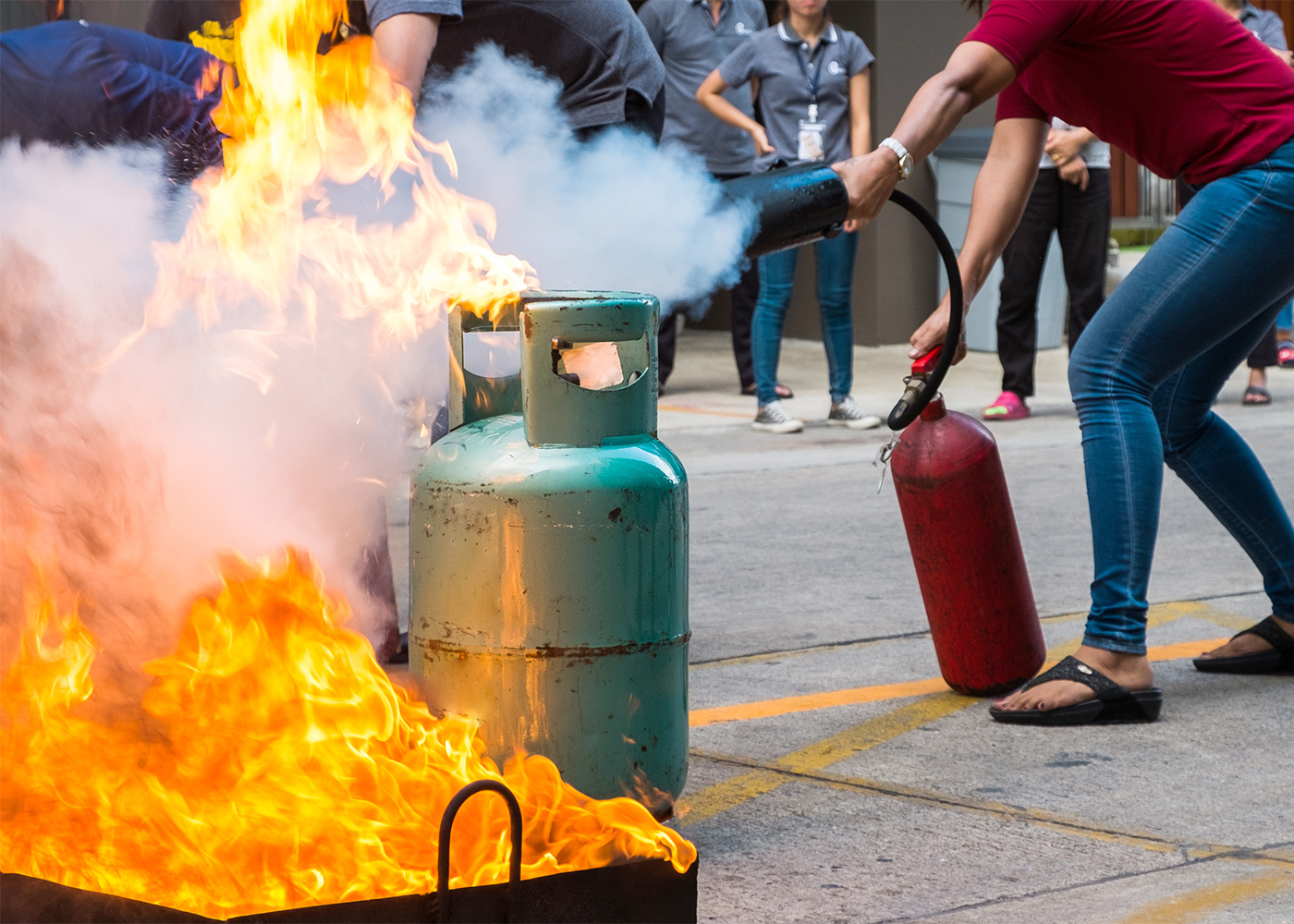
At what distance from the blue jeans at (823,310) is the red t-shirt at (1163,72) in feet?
14.2

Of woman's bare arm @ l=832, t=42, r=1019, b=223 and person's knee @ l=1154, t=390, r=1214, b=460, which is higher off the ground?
woman's bare arm @ l=832, t=42, r=1019, b=223

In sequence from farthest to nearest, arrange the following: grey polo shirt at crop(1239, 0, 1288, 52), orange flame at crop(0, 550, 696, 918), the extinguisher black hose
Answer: grey polo shirt at crop(1239, 0, 1288, 52)
the extinguisher black hose
orange flame at crop(0, 550, 696, 918)

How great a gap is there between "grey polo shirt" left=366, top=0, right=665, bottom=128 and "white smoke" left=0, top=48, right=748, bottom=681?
32 cm

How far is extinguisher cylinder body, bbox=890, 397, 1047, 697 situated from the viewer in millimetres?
3309

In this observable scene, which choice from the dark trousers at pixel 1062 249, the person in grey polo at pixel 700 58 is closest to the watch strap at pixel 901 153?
the dark trousers at pixel 1062 249

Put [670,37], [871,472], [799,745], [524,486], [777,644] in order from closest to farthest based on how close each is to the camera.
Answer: [524,486], [799,745], [777,644], [871,472], [670,37]

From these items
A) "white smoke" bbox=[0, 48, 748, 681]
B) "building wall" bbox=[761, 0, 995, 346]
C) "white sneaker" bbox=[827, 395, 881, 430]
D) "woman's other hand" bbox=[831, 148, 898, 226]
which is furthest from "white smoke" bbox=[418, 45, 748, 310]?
"building wall" bbox=[761, 0, 995, 346]

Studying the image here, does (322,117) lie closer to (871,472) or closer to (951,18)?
(871,472)

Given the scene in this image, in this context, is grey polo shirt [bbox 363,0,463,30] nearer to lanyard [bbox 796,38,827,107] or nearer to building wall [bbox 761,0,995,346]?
lanyard [bbox 796,38,827,107]

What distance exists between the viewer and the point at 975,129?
11.2 meters

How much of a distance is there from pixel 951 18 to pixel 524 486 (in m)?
10.2

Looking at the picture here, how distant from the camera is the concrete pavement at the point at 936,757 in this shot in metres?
2.37

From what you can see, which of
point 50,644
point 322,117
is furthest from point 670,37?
point 50,644

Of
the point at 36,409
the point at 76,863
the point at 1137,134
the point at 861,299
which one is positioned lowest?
the point at 861,299
